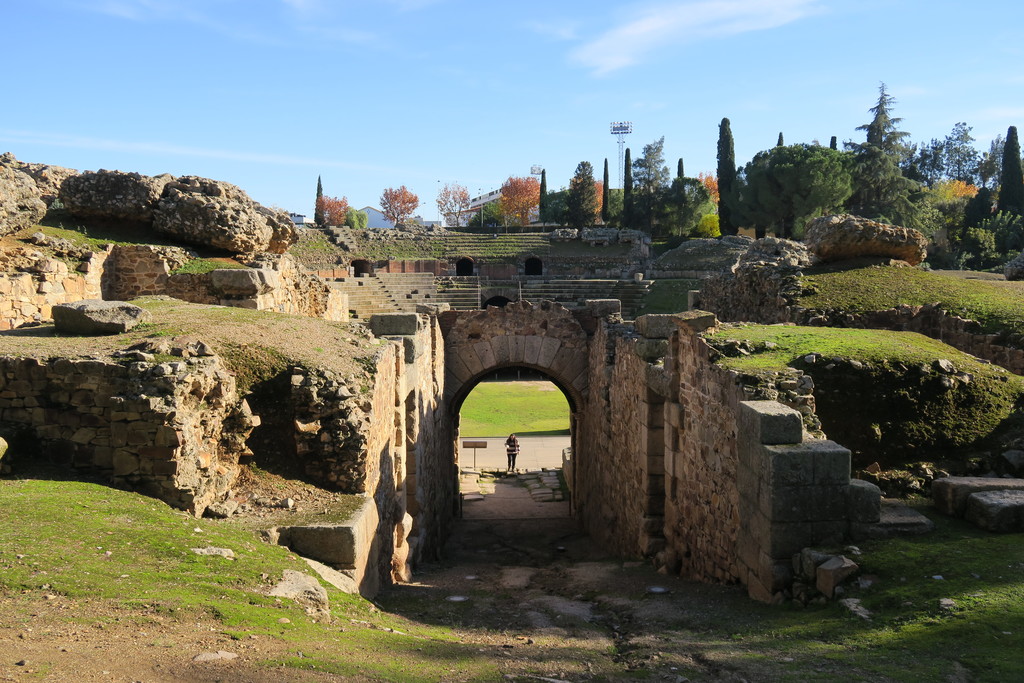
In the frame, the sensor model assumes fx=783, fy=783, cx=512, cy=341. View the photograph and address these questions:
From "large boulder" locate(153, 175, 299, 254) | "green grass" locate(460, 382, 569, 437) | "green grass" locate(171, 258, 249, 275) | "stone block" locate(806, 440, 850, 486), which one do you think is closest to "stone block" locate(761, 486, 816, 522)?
"stone block" locate(806, 440, 850, 486)

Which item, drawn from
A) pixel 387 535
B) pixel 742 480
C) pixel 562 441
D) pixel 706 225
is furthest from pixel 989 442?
pixel 706 225

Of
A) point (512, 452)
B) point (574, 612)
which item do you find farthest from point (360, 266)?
point (574, 612)

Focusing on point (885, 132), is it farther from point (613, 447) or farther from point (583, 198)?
point (613, 447)

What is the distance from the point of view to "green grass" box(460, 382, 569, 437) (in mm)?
23578

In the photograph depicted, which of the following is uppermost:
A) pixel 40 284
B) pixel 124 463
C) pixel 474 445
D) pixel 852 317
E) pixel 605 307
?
pixel 40 284

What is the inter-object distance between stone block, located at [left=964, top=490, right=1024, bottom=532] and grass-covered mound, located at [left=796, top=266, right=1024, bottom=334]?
19.4 ft

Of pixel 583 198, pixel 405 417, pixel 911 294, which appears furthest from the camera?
→ pixel 583 198

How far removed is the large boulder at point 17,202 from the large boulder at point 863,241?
1441 cm

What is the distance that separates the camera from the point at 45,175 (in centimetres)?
1505

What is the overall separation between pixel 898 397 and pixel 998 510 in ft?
7.36

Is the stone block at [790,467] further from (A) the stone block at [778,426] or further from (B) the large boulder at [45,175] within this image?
(B) the large boulder at [45,175]

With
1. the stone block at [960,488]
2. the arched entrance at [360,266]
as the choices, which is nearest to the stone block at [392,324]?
the stone block at [960,488]

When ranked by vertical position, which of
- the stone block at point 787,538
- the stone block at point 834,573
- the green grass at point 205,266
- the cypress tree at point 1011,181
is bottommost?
the stone block at point 834,573

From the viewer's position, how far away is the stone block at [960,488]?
6.21m
